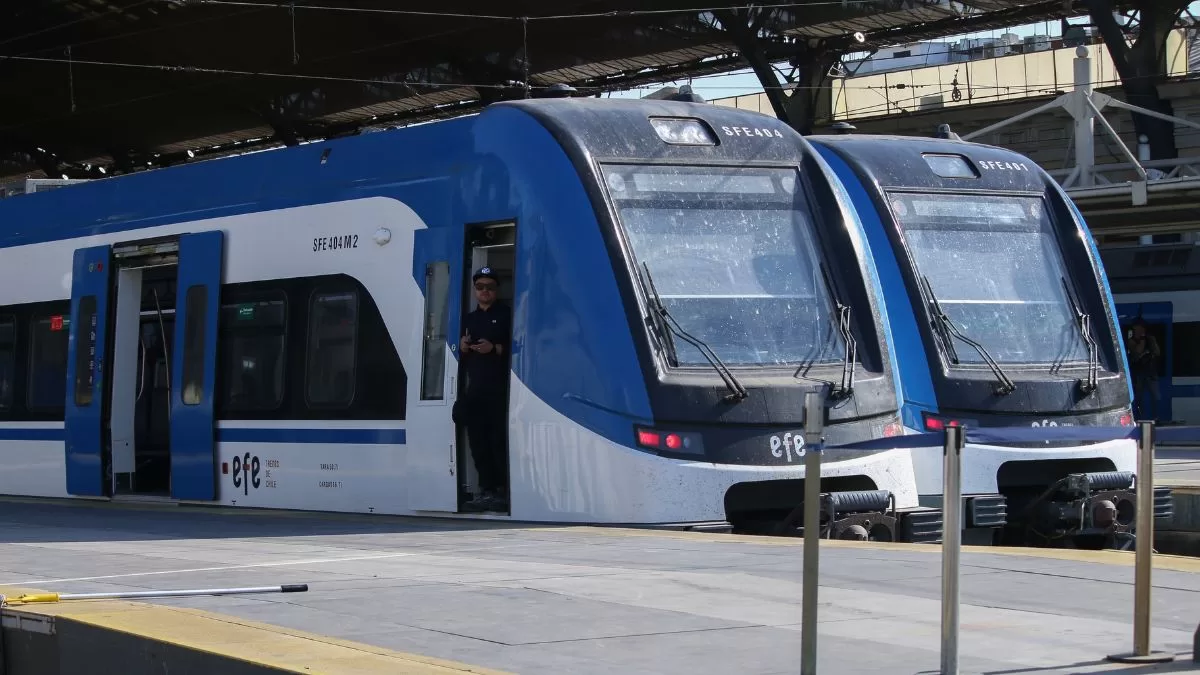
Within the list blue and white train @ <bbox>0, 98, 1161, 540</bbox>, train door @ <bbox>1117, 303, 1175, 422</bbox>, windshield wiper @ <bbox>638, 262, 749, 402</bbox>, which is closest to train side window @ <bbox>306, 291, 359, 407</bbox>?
blue and white train @ <bbox>0, 98, 1161, 540</bbox>

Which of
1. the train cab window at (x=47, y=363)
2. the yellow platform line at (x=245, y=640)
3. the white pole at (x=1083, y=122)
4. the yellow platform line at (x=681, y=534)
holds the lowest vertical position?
the yellow platform line at (x=245, y=640)

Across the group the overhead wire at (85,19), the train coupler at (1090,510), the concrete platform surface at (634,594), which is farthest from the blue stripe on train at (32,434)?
the overhead wire at (85,19)

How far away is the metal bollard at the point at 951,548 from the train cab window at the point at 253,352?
27.7 ft

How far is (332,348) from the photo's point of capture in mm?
12789

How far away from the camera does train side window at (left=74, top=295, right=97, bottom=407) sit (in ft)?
50.0

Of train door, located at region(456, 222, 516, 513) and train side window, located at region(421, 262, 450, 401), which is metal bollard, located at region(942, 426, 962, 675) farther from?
train side window, located at region(421, 262, 450, 401)

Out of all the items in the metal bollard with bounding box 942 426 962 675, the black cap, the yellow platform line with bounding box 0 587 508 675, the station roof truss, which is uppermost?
the station roof truss

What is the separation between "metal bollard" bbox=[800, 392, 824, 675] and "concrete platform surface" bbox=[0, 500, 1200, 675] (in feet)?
1.05

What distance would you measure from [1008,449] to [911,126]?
Result: 104 feet

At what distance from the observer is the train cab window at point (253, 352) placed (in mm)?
13320

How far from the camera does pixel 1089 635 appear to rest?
619cm

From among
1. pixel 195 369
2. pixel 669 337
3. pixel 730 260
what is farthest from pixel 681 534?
pixel 195 369

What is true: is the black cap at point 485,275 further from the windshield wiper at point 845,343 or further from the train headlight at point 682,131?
the windshield wiper at point 845,343

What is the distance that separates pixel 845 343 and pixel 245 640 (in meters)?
6.11
